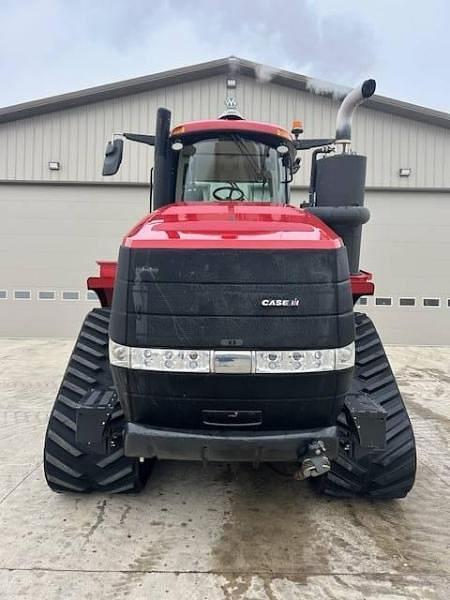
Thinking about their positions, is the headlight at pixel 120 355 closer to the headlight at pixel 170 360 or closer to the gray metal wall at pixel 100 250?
the headlight at pixel 170 360

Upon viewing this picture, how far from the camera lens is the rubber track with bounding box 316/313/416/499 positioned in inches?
128

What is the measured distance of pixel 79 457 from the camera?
332cm

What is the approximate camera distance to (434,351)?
995 cm

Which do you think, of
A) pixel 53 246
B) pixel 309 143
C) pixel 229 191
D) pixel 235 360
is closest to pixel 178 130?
pixel 229 191

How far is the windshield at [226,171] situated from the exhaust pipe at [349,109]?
30.6 inches

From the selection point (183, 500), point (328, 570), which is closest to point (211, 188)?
point (183, 500)

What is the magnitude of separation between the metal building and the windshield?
6.37m

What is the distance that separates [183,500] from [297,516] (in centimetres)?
76

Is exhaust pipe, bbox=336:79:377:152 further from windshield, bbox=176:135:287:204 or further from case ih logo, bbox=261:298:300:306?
case ih logo, bbox=261:298:300:306

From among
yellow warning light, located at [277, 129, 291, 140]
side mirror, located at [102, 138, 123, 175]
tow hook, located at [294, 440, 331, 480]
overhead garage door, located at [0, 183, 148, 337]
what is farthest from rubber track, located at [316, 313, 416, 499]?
overhead garage door, located at [0, 183, 148, 337]

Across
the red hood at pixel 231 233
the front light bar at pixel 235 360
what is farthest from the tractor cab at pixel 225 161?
the front light bar at pixel 235 360

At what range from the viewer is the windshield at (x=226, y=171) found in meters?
3.92

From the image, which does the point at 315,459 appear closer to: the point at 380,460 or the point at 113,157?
the point at 380,460

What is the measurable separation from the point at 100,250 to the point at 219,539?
8.23m
